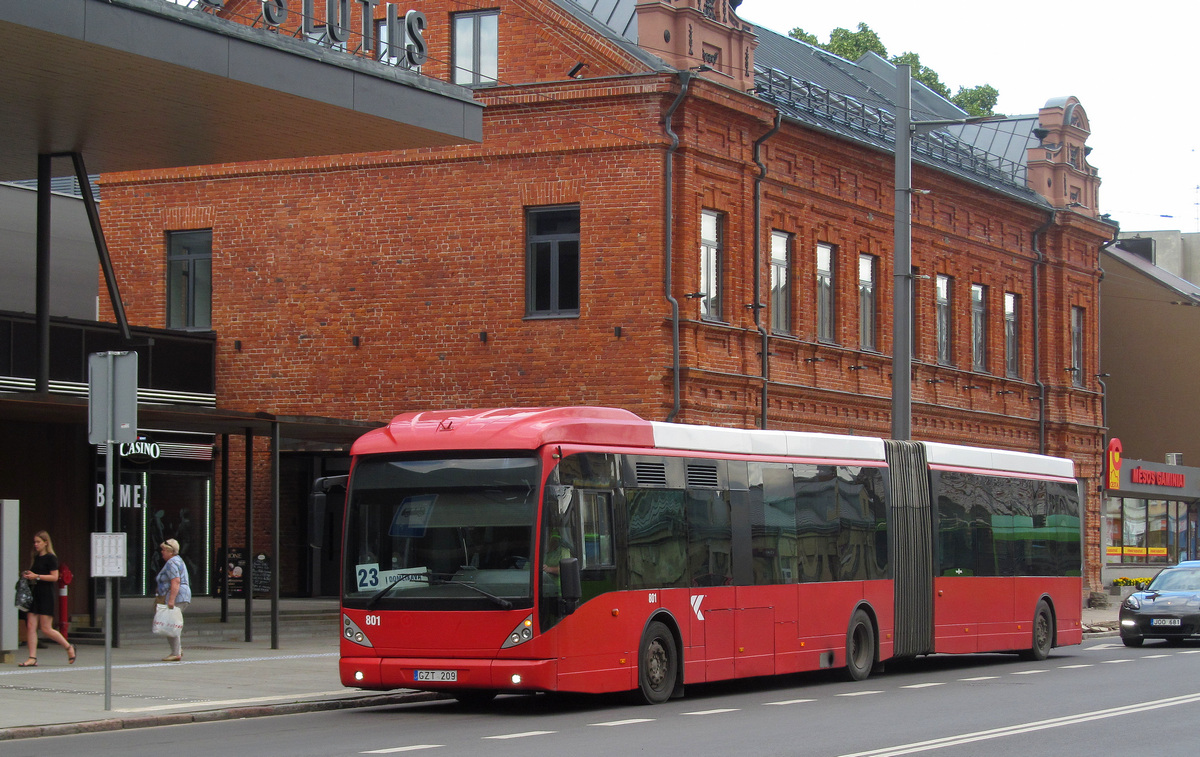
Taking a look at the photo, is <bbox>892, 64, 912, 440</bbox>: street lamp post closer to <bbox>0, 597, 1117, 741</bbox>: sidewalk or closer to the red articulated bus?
the red articulated bus

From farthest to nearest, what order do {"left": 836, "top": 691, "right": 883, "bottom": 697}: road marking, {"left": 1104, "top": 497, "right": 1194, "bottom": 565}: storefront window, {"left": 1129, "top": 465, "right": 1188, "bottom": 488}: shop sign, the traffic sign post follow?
{"left": 1104, "top": 497, "right": 1194, "bottom": 565}: storefront window, {"left": 1129, "top": 465, "right": 1188, "bottom": 488}: shop sign, {"left": 836, "top": 691, "right": 883, "bottom": 697}: road marking, the traffic sign post

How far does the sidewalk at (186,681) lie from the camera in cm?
1447

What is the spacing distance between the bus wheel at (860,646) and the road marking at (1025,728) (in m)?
3.89

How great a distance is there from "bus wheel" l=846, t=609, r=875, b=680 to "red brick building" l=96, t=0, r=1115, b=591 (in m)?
7.88

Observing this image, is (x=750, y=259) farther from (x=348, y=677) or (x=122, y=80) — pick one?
(x=348, y=677)

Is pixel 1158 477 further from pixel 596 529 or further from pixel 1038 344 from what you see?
pixel 596 529

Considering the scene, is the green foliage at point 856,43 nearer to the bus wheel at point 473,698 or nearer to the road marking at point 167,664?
the road marking at point 167,664

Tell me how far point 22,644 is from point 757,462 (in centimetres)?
1032

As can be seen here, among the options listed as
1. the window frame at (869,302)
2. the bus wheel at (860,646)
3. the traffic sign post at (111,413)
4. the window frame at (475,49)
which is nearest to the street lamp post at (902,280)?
the bus wheel at (860,646)

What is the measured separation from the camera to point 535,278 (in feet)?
94.0

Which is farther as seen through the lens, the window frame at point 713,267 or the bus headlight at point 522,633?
the window frame at point 713,267

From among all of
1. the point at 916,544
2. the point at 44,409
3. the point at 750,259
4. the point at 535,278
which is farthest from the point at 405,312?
the point at 916,544

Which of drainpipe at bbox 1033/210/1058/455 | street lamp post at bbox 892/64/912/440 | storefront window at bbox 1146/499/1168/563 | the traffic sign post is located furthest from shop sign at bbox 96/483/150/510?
storefront window at bbox 1146/499/1168/563

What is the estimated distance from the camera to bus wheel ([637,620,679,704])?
15859mm
